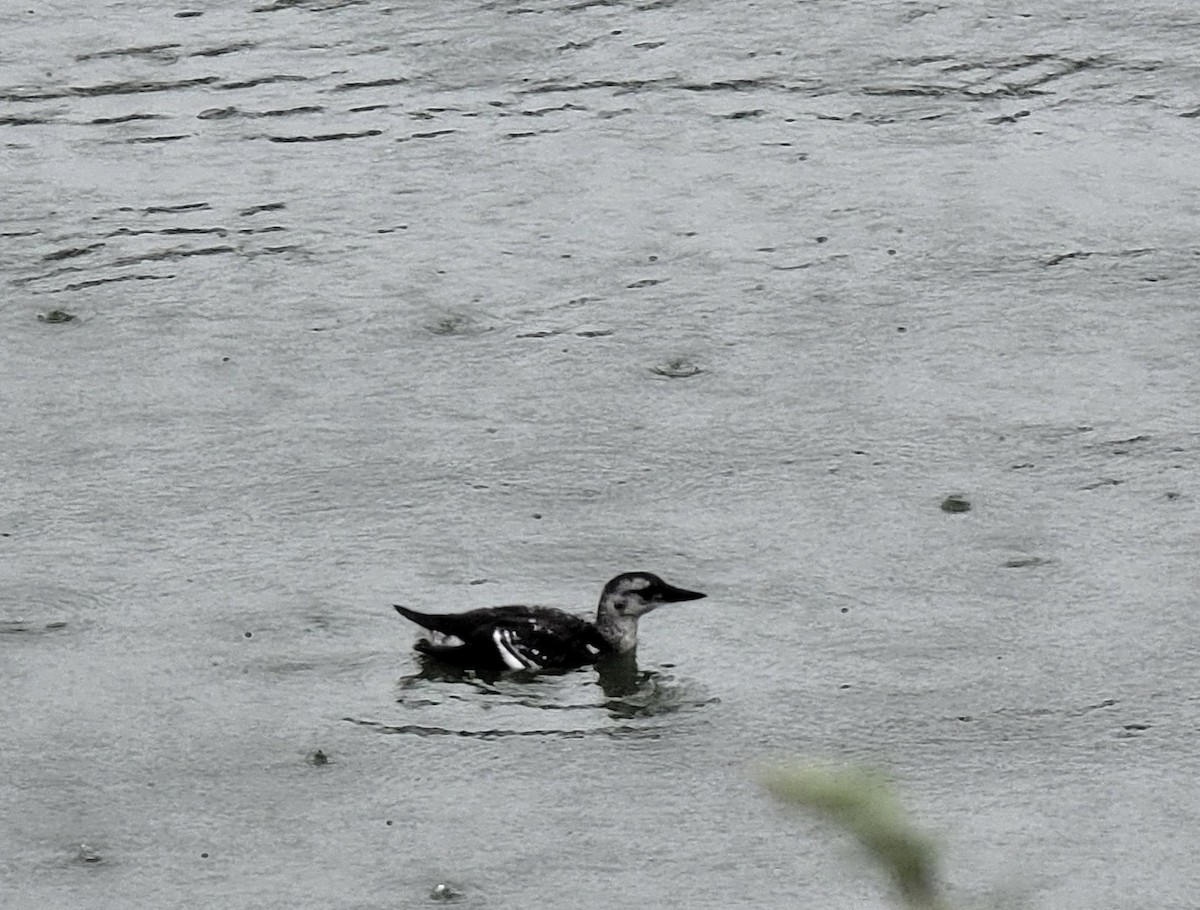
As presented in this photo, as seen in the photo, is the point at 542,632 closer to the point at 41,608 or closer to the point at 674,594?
the point at 674,594

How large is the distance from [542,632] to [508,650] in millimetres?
145

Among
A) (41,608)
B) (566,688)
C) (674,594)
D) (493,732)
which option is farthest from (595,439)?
(41,608)

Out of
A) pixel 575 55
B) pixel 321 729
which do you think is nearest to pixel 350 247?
pixel 575 55

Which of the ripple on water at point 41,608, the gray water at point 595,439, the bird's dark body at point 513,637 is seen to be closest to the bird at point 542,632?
the bird's dark body at point 513,637

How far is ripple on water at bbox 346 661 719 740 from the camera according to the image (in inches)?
247

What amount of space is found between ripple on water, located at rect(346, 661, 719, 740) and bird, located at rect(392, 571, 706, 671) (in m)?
0.06

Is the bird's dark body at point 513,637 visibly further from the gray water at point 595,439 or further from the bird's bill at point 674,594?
the bird's bill at point 674,594

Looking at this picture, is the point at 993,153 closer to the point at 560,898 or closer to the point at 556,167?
the point at 556,167

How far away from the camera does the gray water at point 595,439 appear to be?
579cm

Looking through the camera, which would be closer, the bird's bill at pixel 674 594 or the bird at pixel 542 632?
the bird at pixel 542 632

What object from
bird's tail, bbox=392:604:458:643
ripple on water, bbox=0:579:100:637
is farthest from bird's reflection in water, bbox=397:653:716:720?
ripple on water, bbox=0:579:100:637

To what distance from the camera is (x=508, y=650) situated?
636cm

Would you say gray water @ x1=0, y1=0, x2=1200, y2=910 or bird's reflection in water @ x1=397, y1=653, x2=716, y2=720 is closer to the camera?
gray water @ x1=0, y1=0, x2=1200, y2=910

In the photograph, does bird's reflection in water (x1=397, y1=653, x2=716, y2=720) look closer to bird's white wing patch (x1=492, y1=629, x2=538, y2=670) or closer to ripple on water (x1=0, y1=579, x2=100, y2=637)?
bird's white wing patch (x1=492, y1=629, x2=538, y2=670)
